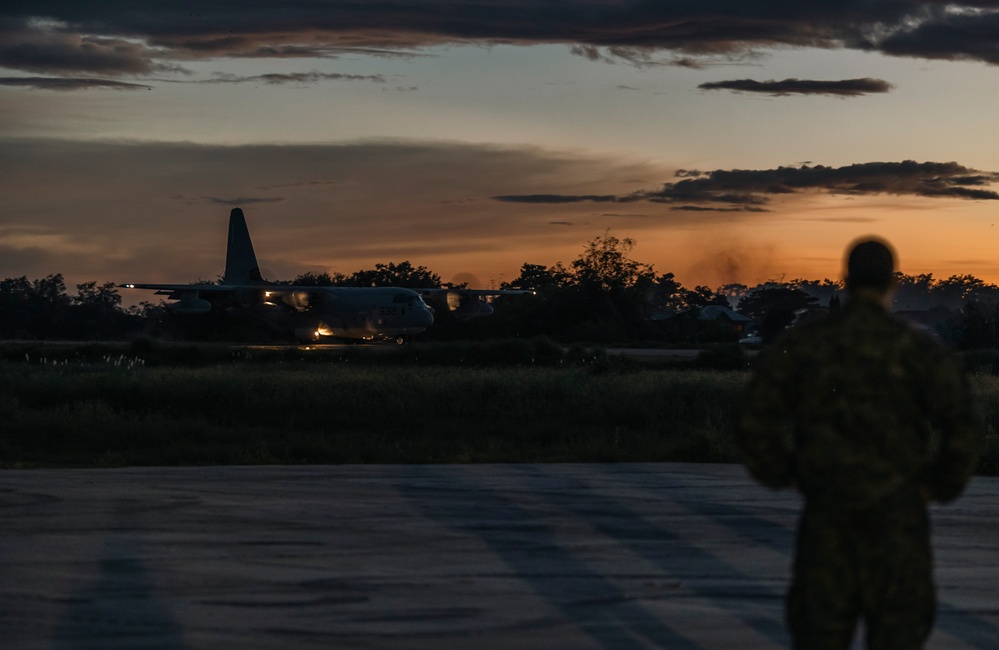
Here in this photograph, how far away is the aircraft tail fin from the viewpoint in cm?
7581

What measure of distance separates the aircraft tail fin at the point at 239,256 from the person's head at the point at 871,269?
72.2 m

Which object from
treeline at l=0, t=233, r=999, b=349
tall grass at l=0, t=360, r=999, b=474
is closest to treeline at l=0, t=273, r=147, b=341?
treeline at l=0, t=233, r=999, b=349

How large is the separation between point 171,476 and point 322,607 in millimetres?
7654

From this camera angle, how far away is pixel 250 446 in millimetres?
19875

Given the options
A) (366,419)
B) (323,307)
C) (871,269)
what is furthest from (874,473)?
(323,307)

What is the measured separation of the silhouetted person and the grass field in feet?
43.1

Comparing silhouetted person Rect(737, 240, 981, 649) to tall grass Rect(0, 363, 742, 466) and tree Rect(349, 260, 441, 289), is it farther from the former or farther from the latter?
tree Rect(349, 260, 441, 289)

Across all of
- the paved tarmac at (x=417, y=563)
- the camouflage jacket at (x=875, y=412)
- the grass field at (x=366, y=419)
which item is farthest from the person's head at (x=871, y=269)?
the grass field at (x=366, y=419)

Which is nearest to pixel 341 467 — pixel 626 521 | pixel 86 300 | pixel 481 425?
pixel 626 521

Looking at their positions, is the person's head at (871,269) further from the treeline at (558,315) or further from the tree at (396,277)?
the tree at (396,277)

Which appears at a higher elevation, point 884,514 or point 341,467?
point 884,514

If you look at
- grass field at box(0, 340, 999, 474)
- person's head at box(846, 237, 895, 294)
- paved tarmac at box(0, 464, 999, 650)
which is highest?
person's head at box(846, 237, 895, 294)

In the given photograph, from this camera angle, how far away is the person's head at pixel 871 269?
5.06 meters

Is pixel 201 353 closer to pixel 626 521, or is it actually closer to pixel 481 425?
pixel 481 425
